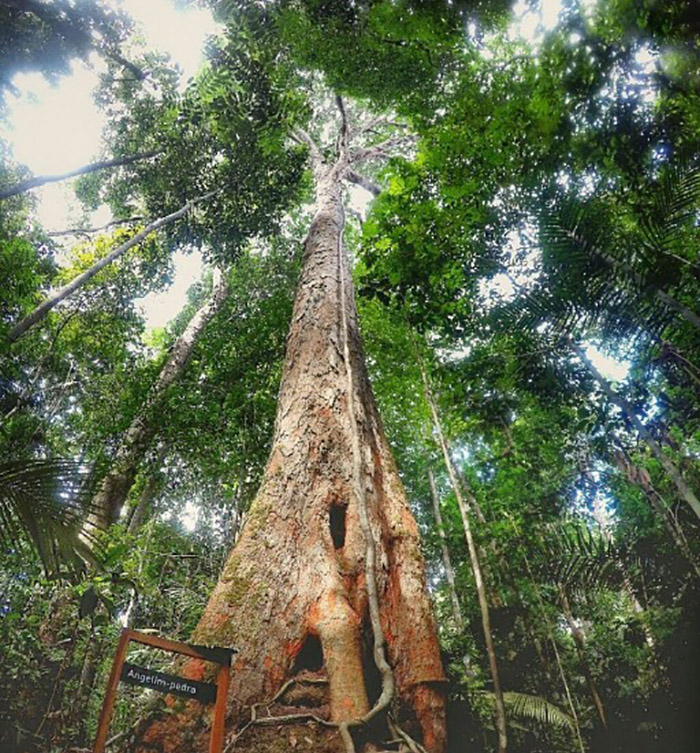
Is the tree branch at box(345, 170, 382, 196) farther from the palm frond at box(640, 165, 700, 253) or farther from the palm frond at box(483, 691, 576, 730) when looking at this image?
the palm frond at box(483, 691, 576, 730)

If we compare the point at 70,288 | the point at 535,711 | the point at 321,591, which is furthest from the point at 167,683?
the point at 70,288

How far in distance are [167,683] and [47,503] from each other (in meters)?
0.95

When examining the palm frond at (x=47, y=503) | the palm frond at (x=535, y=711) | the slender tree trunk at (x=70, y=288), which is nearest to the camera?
the palm frond at (x=47, y=503)

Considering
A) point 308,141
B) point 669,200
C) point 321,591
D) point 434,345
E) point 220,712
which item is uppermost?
point 308,141

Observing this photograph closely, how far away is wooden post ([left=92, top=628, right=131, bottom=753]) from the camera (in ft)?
5.59

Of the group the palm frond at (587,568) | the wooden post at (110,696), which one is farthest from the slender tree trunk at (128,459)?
the palm frond at (587,568)

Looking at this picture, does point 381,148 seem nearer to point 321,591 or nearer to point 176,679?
point 321,591

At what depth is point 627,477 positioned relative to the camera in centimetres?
670

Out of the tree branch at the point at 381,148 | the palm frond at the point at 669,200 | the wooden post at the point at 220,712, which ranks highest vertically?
the tree branch at the point at 381,148

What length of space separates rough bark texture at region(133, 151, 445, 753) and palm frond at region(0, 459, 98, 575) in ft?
2.55

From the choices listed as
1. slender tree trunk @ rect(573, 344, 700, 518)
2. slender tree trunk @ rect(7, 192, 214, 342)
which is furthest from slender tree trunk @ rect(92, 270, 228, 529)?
slender tree trunk @ rect(573, 344, 700, 518)

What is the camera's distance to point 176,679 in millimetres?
1826

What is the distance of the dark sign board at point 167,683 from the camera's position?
180cm

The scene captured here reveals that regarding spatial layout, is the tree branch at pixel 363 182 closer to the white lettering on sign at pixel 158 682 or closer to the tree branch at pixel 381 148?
the tree branch at pixel 381 148
